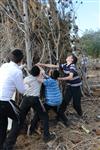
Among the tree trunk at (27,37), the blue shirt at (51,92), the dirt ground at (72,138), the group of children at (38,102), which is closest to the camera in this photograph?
the group of children at (38,102)

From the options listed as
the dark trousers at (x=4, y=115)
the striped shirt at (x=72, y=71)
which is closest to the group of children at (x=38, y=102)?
the striped shirt at (x=72, y=71)

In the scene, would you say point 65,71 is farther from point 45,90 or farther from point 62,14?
point 62,14

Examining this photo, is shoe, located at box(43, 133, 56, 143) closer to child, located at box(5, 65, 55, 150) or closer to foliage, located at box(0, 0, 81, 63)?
child, located at box(5, 65, 55, 150)

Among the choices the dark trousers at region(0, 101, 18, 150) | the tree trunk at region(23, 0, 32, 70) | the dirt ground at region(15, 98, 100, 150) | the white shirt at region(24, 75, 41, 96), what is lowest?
the dirt ground at region(15, 98, 100, 150)

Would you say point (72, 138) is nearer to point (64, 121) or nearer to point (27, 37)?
point (64, 121)

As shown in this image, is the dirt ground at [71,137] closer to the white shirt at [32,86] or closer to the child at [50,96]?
the child at [50,96]

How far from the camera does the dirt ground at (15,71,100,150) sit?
23.4 feet

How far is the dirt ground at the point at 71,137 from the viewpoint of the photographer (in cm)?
713

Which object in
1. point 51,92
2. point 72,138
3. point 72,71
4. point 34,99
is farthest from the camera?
point 72,71

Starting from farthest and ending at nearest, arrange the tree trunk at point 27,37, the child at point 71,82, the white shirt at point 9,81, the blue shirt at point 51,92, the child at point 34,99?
the child at point 71,82, the tree trunk at point 27,37, the blue shirt at point 51,92, the child at point 34,99, the white shirt at point 9,81

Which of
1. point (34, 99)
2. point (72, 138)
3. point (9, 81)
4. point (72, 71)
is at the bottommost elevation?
point (72, 138)

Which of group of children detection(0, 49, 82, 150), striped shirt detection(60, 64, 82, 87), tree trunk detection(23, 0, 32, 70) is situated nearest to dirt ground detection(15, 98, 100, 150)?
group of children detection(0, 49, 82, 150)

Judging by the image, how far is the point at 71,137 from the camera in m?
7.57

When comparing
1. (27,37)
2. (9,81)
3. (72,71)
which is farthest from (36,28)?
(9,81)
